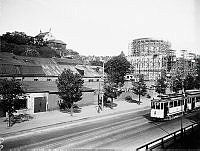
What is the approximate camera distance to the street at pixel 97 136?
1958 cm

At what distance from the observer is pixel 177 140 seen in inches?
762

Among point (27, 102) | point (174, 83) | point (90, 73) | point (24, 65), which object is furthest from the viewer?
point (174, 83)

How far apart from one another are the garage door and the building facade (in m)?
60.5

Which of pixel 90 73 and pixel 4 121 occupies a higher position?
pixel 90 73

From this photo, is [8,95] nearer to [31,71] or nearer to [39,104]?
[39,104]

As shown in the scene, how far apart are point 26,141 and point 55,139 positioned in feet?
9.07

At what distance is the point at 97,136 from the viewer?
2250 centimetres

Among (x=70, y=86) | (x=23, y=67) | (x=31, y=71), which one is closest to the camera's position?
(x=70, y=86)

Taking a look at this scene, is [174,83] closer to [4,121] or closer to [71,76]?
[71,76]

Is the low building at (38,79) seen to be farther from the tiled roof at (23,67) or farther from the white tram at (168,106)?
the white tram at (168,106)

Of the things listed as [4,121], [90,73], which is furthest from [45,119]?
[90,73]

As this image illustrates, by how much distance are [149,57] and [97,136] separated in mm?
110737

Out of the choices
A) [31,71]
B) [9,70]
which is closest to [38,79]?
[31,71]

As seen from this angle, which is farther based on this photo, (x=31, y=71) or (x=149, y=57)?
(x=149, y=57)
